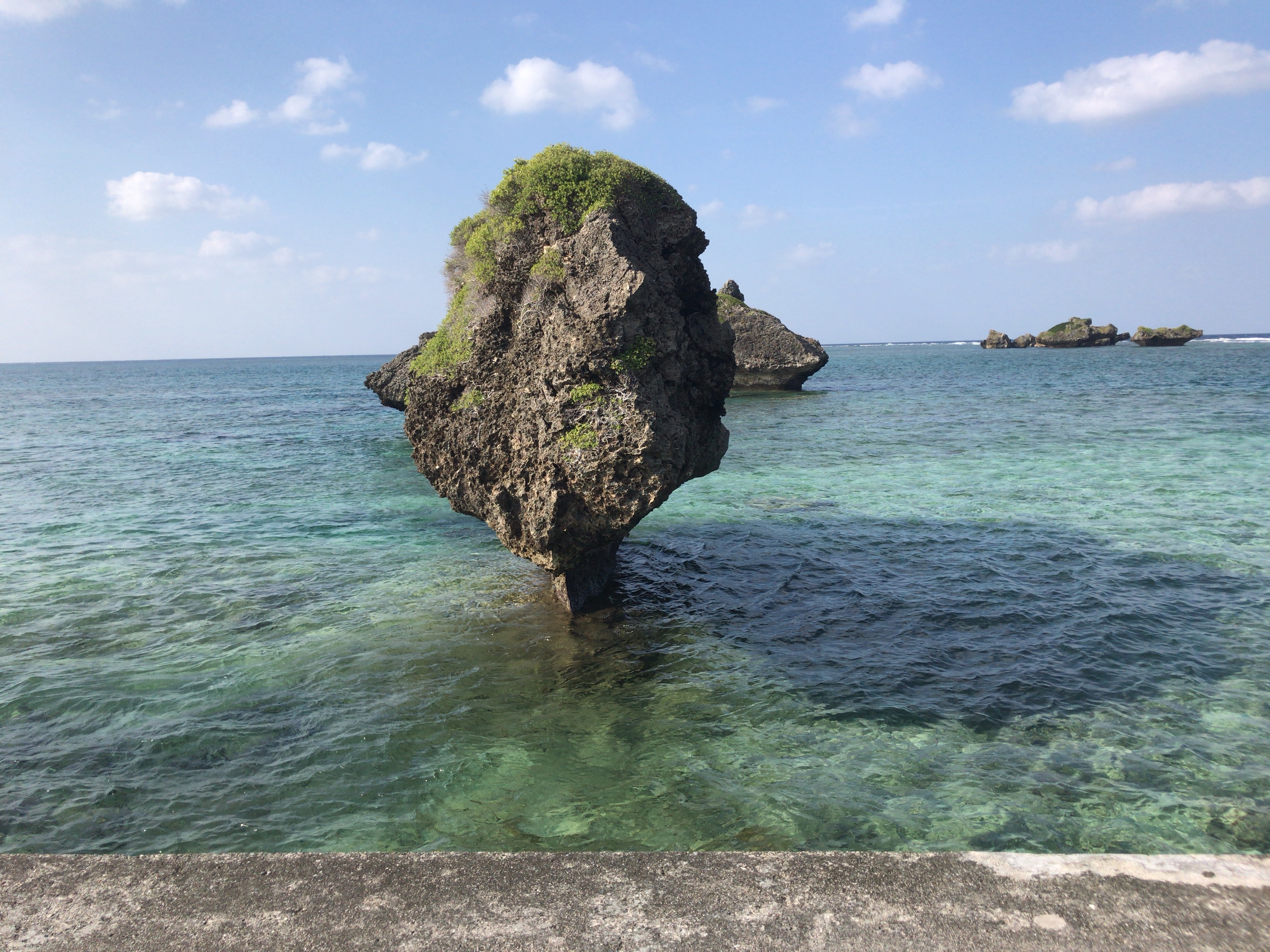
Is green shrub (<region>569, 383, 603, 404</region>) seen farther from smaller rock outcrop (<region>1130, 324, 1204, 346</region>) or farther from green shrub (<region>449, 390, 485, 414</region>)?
smaller rock outcrop (<region>1130, 324, 1204, 346</region>)

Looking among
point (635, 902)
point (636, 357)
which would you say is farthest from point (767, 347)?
point (635, 902)

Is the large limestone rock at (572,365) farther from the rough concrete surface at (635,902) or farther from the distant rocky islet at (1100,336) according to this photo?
the distant rocky islet at (1100,336)

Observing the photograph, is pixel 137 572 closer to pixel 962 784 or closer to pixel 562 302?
pixel 562 302

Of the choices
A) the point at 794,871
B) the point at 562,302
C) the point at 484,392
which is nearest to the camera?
the point at 794,871

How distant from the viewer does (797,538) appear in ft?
46.7

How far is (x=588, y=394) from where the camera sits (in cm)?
891

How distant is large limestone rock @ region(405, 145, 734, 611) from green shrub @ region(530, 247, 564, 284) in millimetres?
19

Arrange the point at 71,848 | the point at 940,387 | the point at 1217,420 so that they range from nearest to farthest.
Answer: the point at 71,848
the point at 1217,420
the point at 940,387

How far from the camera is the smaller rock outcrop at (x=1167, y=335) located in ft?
364

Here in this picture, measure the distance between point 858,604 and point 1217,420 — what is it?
2630 cm

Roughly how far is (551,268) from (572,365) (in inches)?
52.7

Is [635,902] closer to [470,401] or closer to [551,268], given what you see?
A: [551,268]

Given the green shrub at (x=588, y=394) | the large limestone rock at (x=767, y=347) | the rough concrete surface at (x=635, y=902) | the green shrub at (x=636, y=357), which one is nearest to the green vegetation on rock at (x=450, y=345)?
the green shrub at (x=588, y=394)

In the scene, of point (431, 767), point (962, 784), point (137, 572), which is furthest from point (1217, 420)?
point (137, 572)
